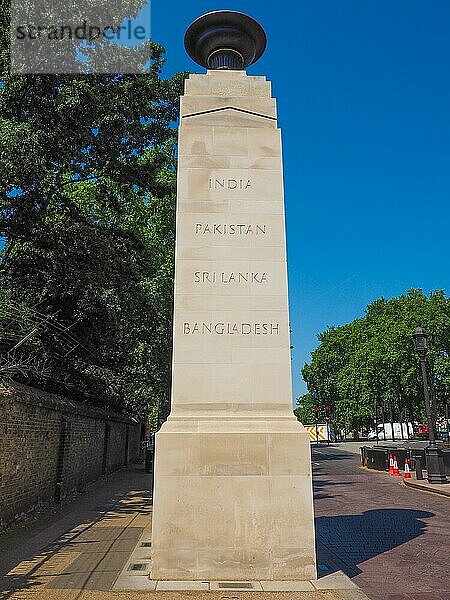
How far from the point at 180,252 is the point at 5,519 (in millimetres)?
6461

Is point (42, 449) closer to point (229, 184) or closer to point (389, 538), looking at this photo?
point (389, 538)

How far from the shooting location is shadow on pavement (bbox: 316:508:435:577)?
7.80m

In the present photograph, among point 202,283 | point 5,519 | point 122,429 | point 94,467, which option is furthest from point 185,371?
point 122,429

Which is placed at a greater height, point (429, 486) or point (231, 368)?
point (231, 368)

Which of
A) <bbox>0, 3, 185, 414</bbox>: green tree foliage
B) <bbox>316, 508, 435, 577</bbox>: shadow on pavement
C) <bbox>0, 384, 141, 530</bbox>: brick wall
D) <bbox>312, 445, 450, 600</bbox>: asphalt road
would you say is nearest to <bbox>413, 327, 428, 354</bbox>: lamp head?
<bbox>312, 445, 450, 600</bbox>: asphalt road

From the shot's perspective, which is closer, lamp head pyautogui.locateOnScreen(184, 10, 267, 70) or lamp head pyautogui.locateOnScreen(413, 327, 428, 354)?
lamp head pyautogui.locateOnScreen(184, 10, 267, 70)

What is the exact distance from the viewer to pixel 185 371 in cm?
738

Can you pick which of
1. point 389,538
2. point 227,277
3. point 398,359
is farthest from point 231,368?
point 398,359

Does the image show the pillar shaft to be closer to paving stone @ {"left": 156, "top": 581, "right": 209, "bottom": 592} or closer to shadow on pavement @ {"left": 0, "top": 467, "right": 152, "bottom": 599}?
paving stone @ {"left": 156, "top": 581, "right": 209, "bottom": 592}

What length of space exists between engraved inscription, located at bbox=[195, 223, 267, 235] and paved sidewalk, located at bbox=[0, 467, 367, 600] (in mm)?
4799

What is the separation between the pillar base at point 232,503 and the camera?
6.54 metres

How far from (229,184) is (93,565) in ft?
19.6

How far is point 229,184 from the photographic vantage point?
8.16 metres

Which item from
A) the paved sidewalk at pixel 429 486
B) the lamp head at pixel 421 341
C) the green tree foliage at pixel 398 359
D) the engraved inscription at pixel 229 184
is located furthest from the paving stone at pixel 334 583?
the green tree foliage at pixel 398 359
